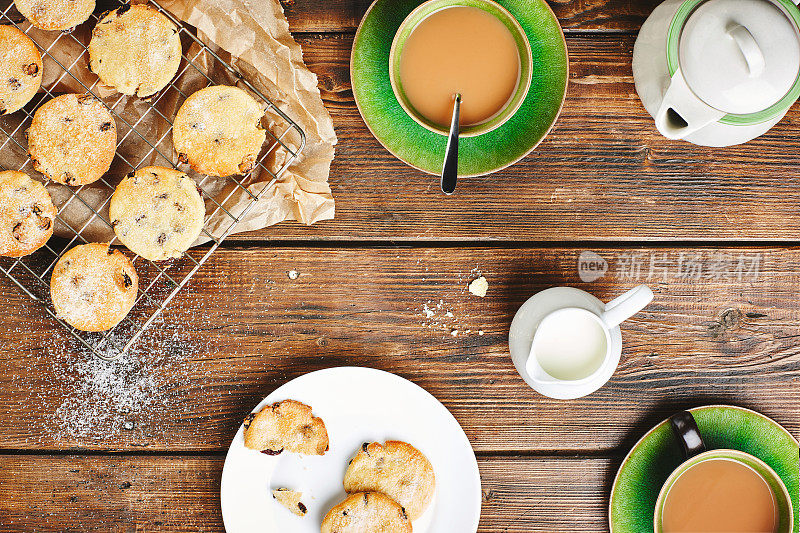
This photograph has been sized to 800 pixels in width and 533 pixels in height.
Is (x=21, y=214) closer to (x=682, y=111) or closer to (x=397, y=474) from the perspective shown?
(x=397, y=474)

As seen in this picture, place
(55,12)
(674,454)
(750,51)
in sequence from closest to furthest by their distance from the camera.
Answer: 1. (750,51)
2. (55,12)
3. (674,454)

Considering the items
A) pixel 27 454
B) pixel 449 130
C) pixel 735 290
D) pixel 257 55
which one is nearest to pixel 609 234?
pixel 735 290

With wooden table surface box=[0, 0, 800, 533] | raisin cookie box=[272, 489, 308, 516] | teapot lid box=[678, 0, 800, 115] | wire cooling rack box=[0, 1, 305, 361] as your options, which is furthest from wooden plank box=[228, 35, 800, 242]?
raisin cookie box=[272, 489, 308, 516]

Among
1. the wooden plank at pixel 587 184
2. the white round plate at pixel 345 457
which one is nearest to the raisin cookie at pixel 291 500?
the white round plate at pixel 345 457

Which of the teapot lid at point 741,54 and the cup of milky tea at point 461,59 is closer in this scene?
the teapot lid at point 741,54

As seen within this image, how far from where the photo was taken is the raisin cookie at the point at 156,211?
1.11 meters

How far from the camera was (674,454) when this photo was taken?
1202 millimetres

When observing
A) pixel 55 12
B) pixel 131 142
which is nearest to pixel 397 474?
pixel 131 142

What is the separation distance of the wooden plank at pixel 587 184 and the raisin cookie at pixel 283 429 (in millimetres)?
354

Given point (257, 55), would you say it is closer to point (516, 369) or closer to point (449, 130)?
point (449, 130)

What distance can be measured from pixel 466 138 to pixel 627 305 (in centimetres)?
44

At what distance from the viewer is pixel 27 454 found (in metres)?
1.26

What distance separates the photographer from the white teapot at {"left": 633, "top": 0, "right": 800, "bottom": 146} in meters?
1.00

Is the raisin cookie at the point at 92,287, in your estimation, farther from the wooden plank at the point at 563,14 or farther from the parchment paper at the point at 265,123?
the wooden plank at the point at 563,14
